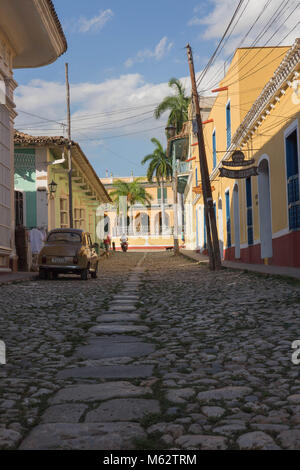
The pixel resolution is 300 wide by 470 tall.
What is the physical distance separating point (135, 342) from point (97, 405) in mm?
2007

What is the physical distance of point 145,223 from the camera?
66.1 meters

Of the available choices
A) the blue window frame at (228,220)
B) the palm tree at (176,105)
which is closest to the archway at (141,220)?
the palm tree at (176,105)

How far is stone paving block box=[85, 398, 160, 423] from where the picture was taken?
269 centimetres

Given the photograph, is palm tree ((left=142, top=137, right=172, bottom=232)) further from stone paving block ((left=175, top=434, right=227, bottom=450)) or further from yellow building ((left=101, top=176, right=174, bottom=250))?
stone paving block ((left=175, top=434, right=227, bottom=450))

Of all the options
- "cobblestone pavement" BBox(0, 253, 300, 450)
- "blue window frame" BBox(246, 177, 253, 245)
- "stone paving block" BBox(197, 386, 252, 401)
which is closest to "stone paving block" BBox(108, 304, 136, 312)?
"cobblestone pavement" BBox(0, 253, 300, 450)

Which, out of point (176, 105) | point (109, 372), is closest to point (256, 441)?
point (109, 372)

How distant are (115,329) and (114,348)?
99cm

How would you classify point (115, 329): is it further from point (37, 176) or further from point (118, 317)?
point (37, 176)

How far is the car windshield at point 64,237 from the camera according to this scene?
48.8 feet

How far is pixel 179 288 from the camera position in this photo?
1064cm

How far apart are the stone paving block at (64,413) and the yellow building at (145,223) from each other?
5012 centimetres

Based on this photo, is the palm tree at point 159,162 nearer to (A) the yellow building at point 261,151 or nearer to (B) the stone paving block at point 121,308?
(A) the yellow building at point 261,151
